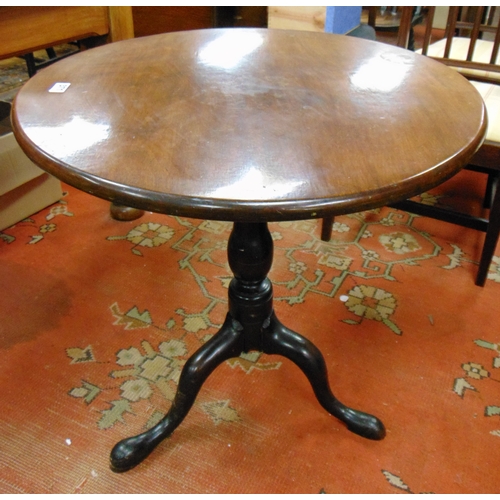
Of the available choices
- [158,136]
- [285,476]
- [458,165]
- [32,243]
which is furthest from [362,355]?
[32,243]

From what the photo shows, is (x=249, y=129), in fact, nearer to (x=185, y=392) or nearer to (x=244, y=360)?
(x=185, y=392)

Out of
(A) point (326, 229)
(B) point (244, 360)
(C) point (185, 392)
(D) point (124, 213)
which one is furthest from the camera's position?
(D) point (124, 213)

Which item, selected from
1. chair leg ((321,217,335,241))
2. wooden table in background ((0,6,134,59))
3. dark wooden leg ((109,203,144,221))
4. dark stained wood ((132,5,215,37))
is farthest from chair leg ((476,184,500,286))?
dark stained wood ((132,5,215,37))

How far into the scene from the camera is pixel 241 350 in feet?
3.31

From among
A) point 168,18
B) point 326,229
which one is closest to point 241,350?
point 326,229

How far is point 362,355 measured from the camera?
1236 millimetres

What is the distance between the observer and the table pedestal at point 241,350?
937mm

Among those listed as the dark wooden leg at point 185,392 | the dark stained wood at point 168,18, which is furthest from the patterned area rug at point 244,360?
the dark stained wood at point 168,18

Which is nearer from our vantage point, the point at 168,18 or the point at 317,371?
the point at 317,371

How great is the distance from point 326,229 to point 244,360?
2.02 feet

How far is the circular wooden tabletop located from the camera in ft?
1.80

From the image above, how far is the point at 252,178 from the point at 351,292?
0.96 m

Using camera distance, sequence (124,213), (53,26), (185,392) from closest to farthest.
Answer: (185,392) → (53,26) → (124,213)

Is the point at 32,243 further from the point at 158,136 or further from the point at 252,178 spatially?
the point at 252,178
